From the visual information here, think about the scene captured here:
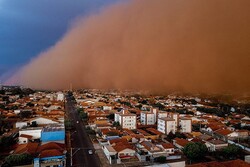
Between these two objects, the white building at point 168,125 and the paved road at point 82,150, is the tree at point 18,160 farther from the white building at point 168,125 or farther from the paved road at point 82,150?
the white building at point 168,125

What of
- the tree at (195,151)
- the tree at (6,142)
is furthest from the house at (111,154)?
the tree at (6,142)

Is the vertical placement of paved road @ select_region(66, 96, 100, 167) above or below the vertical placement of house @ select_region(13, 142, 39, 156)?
below

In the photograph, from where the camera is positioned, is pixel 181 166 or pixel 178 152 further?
pixel 178 152

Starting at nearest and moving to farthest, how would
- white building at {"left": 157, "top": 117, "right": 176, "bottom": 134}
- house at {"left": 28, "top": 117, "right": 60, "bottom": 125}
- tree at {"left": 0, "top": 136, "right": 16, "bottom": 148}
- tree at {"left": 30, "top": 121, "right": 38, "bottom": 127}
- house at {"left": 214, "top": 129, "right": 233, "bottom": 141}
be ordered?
tree at {"left": 0, "top": 136, "right": 16, "bottom": 148}
house at {"left": 214, "top": 129, "right": 233, "bottom": 141}
white building at {"left": 157, "top": 117, "right": 176, "bottom": 134}
tree at {"left": 30, "top": 121, "right": 38, "bottom": 127}
house at {"left": 28, "top": 117, "right": 60, "bottom": 125}

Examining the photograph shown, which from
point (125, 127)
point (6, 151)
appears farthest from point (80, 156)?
point (125, 127)

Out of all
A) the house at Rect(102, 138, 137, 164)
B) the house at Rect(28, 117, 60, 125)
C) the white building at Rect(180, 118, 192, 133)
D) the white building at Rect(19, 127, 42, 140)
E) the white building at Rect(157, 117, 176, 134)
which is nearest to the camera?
the house at Rect(102, 138, 137, 164)

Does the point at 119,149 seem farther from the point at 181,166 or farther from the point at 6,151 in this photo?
the point at 6,151

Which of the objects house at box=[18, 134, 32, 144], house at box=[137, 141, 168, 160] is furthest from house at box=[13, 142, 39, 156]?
house at box=[137, 141, 168, 160]

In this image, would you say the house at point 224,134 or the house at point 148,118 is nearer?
the house at point 224,134

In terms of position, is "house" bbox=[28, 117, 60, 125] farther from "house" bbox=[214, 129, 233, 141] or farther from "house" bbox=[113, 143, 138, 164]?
"house" bbox=[214, 129, 233, 141]
